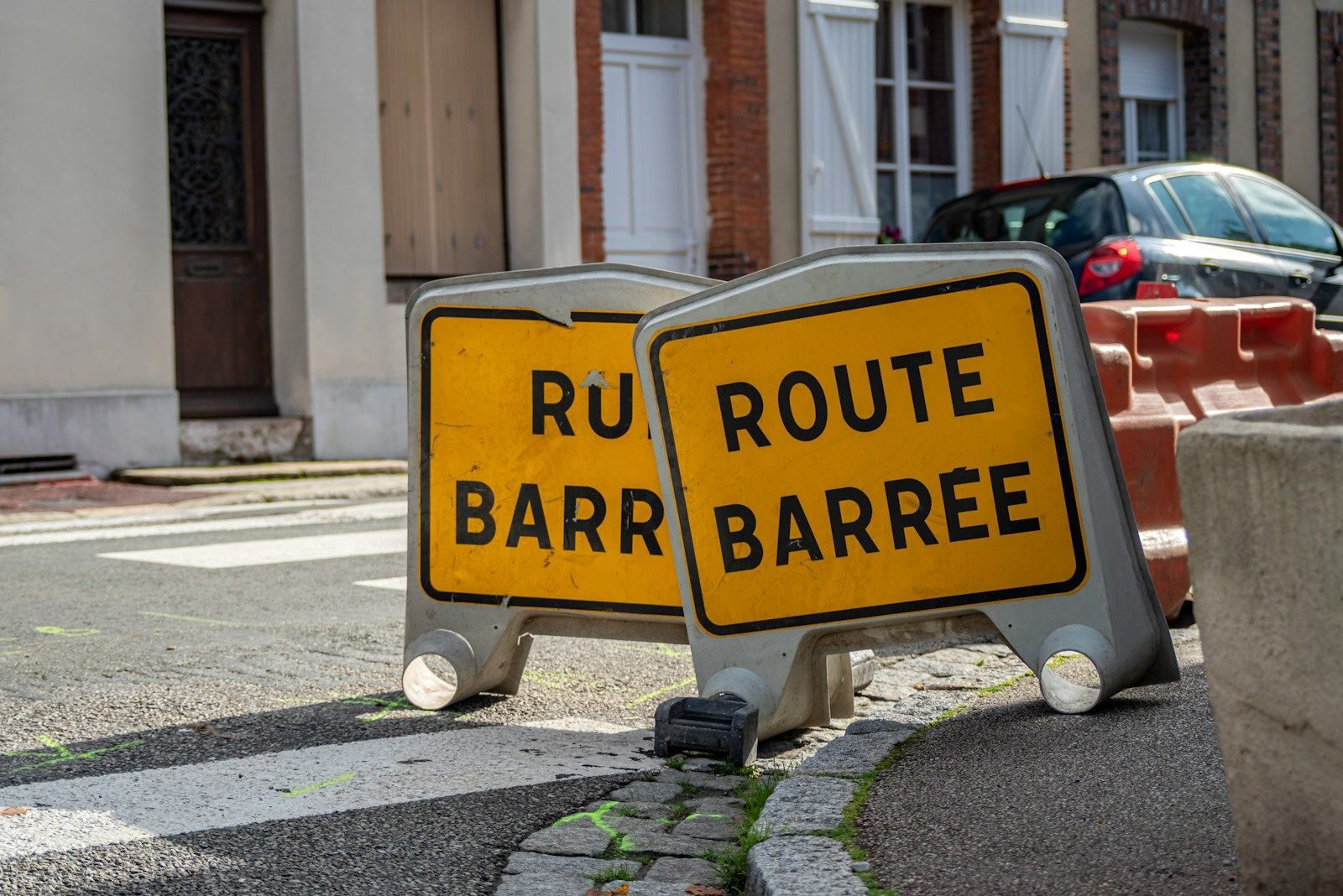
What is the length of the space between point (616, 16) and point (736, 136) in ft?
4.85

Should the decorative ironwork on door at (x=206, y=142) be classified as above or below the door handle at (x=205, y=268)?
above

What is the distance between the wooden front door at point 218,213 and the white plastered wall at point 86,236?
0.44 meters

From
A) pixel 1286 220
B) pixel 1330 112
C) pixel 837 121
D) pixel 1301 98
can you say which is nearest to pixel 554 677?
pixel 1286 220

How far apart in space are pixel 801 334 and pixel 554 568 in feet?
3.19

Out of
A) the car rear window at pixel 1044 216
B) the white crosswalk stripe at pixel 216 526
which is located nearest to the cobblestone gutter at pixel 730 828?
the white crosswalk stripe at pixel 216 526

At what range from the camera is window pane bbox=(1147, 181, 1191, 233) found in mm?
10156

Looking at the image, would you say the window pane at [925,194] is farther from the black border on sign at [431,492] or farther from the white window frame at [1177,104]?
the black border on sign at [431,492]

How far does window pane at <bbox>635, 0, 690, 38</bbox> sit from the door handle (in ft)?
14.2

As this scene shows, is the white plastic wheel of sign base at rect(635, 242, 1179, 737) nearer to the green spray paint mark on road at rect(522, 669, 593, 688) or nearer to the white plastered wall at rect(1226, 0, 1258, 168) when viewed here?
the green spray paint mark on road at rect(522, 669, 593, 688)

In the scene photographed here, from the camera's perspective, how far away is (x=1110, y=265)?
381 inches

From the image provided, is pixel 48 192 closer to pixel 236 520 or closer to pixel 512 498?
pixel 236 520

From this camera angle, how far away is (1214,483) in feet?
7.91

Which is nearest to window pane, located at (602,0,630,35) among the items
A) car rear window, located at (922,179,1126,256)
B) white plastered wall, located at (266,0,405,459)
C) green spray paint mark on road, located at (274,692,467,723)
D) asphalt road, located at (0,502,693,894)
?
white plastered wall, located at (266,0,405,459)

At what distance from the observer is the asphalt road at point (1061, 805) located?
2.94 meters
